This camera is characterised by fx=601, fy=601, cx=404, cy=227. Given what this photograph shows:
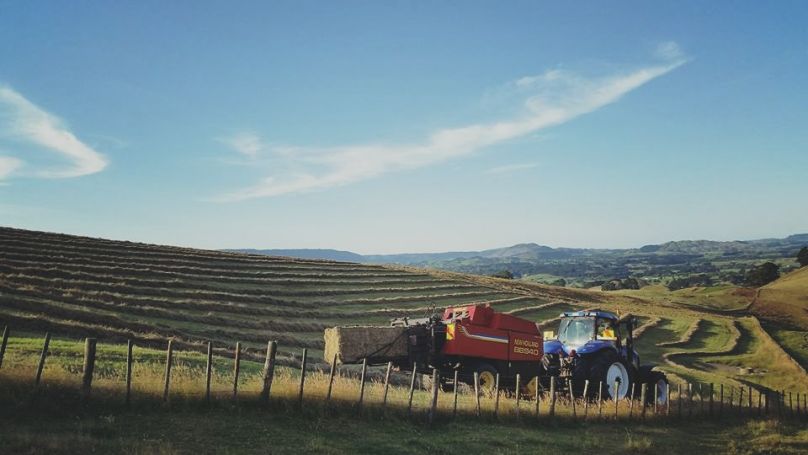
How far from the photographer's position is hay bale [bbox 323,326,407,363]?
1722 cm

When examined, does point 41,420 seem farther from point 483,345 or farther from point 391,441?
point 483,345

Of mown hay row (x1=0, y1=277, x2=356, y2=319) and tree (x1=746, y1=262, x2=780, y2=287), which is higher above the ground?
tree (x1=746, y1=262, x2=780, y2=287)

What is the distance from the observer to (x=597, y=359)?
20.9m

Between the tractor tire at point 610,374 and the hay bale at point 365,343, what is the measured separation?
6.95 m

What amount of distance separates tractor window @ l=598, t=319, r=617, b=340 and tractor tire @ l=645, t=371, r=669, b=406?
2.46 metres

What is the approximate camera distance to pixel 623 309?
65.1 m

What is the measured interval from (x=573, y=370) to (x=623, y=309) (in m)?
48.0

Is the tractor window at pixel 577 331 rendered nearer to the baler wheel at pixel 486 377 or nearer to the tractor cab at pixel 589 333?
the tractor cab at pixel 589 333

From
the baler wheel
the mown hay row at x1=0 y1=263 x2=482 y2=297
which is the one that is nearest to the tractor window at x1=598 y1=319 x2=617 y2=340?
the baler wheel

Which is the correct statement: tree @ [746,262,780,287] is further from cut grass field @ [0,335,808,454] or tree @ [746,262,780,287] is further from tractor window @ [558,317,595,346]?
cut grass field @ [0,335,808,454]

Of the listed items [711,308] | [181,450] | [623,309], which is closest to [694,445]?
[181,450]

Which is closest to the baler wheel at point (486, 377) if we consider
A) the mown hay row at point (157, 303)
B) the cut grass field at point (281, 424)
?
the cut grass field at point (281, 424)

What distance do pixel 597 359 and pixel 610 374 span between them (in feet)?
2.56

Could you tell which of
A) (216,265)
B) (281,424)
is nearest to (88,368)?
(281,424)
